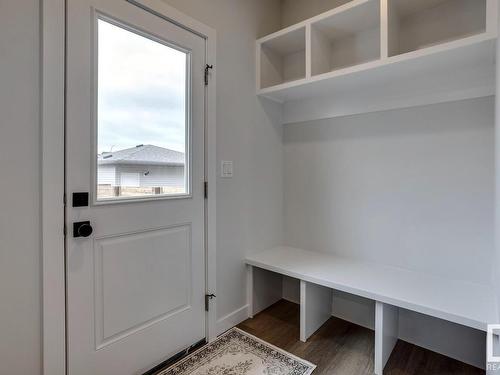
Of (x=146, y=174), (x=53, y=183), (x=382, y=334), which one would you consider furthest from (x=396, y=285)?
(x=53, y=183)

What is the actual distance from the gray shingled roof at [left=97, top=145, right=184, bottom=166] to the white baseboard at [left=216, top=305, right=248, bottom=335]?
1181mm

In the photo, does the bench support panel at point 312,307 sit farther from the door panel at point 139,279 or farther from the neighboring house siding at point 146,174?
the neighboring house siding at point 146,174

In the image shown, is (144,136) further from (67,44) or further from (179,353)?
(179,353)

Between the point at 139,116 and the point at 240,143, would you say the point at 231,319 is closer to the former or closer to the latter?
the point at 240,143

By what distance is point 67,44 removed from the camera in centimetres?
123

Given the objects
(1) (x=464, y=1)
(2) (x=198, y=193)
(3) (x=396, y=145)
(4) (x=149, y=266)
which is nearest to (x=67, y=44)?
(2) (x=198, y=193)

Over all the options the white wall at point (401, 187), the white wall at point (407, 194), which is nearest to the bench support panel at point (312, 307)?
the white wall at point (407, 194)

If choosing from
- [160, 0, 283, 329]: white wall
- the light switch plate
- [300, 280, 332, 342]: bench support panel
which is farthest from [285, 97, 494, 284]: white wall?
the light switch plate

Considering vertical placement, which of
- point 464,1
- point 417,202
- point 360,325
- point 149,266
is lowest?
point 360,325

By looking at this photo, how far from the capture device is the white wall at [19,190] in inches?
43.1

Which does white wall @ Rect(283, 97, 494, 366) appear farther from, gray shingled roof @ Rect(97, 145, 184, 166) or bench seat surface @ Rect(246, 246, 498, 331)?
gray shingled roof @ Rect(97, 145, 184, 166)

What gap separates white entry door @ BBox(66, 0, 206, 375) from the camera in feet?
4.23

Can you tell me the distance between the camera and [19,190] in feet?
3.71

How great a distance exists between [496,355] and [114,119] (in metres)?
2.18
